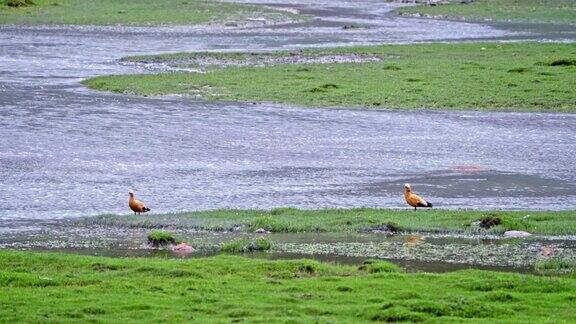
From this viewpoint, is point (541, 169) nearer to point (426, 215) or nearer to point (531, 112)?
point (426, 215)

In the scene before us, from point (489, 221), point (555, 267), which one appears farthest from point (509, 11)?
point (555, 267)

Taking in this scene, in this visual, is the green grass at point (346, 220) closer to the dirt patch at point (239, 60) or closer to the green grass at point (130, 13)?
the dirt patch at point (239, 60)

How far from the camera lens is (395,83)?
141 ft

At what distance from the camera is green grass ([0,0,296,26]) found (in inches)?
2702

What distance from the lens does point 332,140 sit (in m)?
32.7

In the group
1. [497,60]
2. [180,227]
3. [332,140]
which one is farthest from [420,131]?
[497,60]

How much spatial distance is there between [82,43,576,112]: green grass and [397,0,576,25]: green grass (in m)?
24.3

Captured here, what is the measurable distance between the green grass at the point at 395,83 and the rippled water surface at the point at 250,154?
4.64 ft

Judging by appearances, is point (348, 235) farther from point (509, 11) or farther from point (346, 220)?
point (509, 11)

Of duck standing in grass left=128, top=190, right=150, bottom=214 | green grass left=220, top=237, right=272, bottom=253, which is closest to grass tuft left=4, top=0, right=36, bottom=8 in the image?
duck standing in grass left=128, top=190, right=150, bottom=214

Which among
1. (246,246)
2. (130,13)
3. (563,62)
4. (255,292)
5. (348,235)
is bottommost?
(130,13)

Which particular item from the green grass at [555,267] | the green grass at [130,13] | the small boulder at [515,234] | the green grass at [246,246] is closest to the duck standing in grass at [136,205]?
the green grass at [246,246]

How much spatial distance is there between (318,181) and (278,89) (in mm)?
15493

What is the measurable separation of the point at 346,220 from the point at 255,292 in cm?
687
